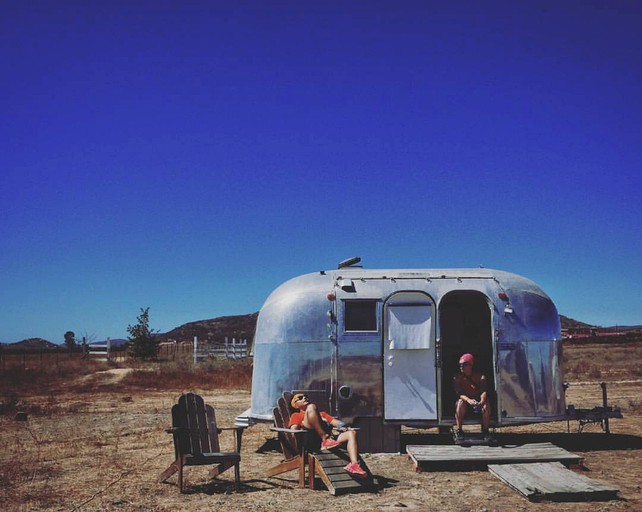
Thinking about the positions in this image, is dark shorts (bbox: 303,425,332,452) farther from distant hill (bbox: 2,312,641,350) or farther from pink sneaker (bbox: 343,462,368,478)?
distant hill (bbox: 2,312,641,350)

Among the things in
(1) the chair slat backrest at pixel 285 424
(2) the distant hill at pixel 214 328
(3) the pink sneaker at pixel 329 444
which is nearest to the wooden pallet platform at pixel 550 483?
(3) the pink sneaker at pixel 329 444

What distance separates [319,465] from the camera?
7844 mm

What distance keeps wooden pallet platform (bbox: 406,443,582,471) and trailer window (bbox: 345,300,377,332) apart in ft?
6.68

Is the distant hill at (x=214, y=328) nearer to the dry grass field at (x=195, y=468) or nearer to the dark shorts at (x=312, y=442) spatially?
the dry grass field at (x=195, y=468)

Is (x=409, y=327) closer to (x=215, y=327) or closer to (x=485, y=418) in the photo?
(x=485, y=418)

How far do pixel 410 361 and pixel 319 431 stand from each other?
238 centimetres

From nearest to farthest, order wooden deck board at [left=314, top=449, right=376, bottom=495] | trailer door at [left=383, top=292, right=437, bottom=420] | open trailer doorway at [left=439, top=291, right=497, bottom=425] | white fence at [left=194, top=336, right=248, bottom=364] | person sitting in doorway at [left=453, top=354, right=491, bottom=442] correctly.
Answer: wooden deck board at [left=314, top=449, right=376, bottom=495] → person sitting in doorway at [left=453, top=354, right=491, bottom=442] → trailer door at [left=383, top=292, right=437, bottom=420] → open trailer doorway at [left=439, top=291, right=497, bottom=425] → white fence at [left=194, top=336, right=248, bottom=364]

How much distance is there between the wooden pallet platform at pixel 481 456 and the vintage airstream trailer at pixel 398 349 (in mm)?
624

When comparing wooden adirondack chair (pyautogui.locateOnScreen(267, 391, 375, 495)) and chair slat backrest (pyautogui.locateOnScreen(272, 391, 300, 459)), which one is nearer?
wooden adirondack chair (pyautogui.locateOnScreen(267, 391, 375, 495))

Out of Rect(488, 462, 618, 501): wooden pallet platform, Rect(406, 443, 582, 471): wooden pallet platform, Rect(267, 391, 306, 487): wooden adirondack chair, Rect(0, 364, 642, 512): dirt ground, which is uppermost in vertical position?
Rect(267, 391, 306, 487): wooden adirondack chair

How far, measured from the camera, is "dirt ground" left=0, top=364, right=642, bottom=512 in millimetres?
7141

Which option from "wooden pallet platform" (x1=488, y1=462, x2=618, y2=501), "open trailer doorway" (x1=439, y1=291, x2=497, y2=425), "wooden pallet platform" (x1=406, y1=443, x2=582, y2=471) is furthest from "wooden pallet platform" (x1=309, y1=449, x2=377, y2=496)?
"open trailer doorway" (x1=439, y1=291, x2=497, y2=425)

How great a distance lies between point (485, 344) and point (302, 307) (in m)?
3.72

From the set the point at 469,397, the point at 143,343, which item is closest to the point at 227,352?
the point at 143,343
